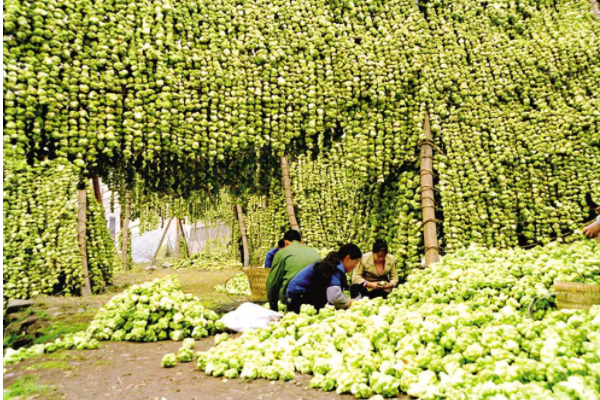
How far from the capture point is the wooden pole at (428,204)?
243 inches

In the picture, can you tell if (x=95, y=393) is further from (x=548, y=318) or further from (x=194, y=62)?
(x=194, y=62)

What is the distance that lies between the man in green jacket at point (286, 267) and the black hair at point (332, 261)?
0.65 meters

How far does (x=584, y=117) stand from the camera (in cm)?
654

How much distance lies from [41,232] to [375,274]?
7.10 m

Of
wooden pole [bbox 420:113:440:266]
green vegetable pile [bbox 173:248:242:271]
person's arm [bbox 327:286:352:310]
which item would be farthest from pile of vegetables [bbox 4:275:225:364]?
green vegetable pile [bbox 173:248:242:271]

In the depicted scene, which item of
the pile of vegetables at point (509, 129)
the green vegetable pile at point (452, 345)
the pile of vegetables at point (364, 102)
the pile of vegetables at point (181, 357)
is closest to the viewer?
the green vegetable pile at point (452, 345)

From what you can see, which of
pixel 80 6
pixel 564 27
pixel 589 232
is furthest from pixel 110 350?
pixel 564 27

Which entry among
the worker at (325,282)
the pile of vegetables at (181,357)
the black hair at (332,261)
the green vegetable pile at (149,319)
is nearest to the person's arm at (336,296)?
the worker at (325,282)

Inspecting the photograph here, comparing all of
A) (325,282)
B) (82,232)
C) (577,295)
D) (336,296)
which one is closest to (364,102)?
(325,282)

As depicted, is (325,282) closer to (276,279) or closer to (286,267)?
(286,267)

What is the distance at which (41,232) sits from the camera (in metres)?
8.69

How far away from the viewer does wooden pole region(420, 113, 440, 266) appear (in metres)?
6.17

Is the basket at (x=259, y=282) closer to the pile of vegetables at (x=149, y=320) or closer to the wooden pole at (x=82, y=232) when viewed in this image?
the pile of vegetables at (x=149, y=320)

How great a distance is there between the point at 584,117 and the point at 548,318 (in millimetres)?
4722
